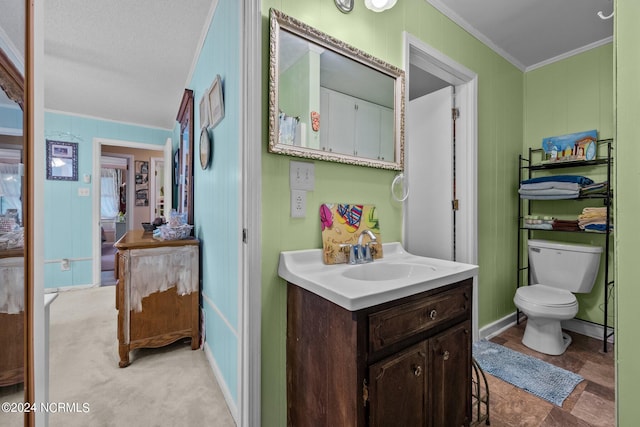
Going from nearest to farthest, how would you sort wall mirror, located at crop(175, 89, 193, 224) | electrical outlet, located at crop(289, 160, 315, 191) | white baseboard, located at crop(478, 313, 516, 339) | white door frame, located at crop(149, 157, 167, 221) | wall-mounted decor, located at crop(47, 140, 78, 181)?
electrical outlet, located at crop(289, 160, 315, 191)
white baseboard, located at crop(478, 313, 516, 339)
wall mirror, located at crop(175, 89, 193, 224)
wall-mounted decor, located at crop(47, 140, 78, 181)
white door frame, located at crop(149, 157, 167, 221)

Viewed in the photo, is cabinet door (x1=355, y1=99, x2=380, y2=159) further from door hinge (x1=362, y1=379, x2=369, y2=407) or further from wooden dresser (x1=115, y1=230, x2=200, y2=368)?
wooden dresser (x1=115, y1=230, x2=200, y2=368)

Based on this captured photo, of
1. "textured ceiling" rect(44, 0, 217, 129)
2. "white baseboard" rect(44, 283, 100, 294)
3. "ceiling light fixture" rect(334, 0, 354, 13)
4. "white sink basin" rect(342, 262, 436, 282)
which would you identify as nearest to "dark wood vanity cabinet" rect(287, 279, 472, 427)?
"white sink basin" rect(342, 262, 436, 282)

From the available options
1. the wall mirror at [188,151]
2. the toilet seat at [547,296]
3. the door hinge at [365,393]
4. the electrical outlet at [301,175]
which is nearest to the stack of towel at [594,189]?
the toilet seat at [547,296]

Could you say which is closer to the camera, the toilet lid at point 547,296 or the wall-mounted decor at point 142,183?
the toilet lid at point 547,296

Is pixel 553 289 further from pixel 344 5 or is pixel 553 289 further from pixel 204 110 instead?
pixel 204 110

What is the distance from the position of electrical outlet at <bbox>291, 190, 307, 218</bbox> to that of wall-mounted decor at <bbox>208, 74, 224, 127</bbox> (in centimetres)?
83

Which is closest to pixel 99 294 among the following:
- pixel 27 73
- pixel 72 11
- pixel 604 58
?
pixel 72 11

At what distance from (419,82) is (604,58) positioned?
57.8 inches

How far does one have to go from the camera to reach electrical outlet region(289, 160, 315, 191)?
4.22 ft

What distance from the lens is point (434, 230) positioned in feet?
7.79

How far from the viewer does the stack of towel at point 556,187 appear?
2.19 m

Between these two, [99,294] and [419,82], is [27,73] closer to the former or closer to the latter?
[419,82]

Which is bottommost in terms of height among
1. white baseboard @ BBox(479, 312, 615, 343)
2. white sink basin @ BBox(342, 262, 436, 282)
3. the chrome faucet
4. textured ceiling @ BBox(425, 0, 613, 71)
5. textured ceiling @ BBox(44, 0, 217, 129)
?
white baseboard @ BBox(479, 312, 615, 343)

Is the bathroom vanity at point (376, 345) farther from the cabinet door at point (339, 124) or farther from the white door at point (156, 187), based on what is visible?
the white door at point (156, 187)
